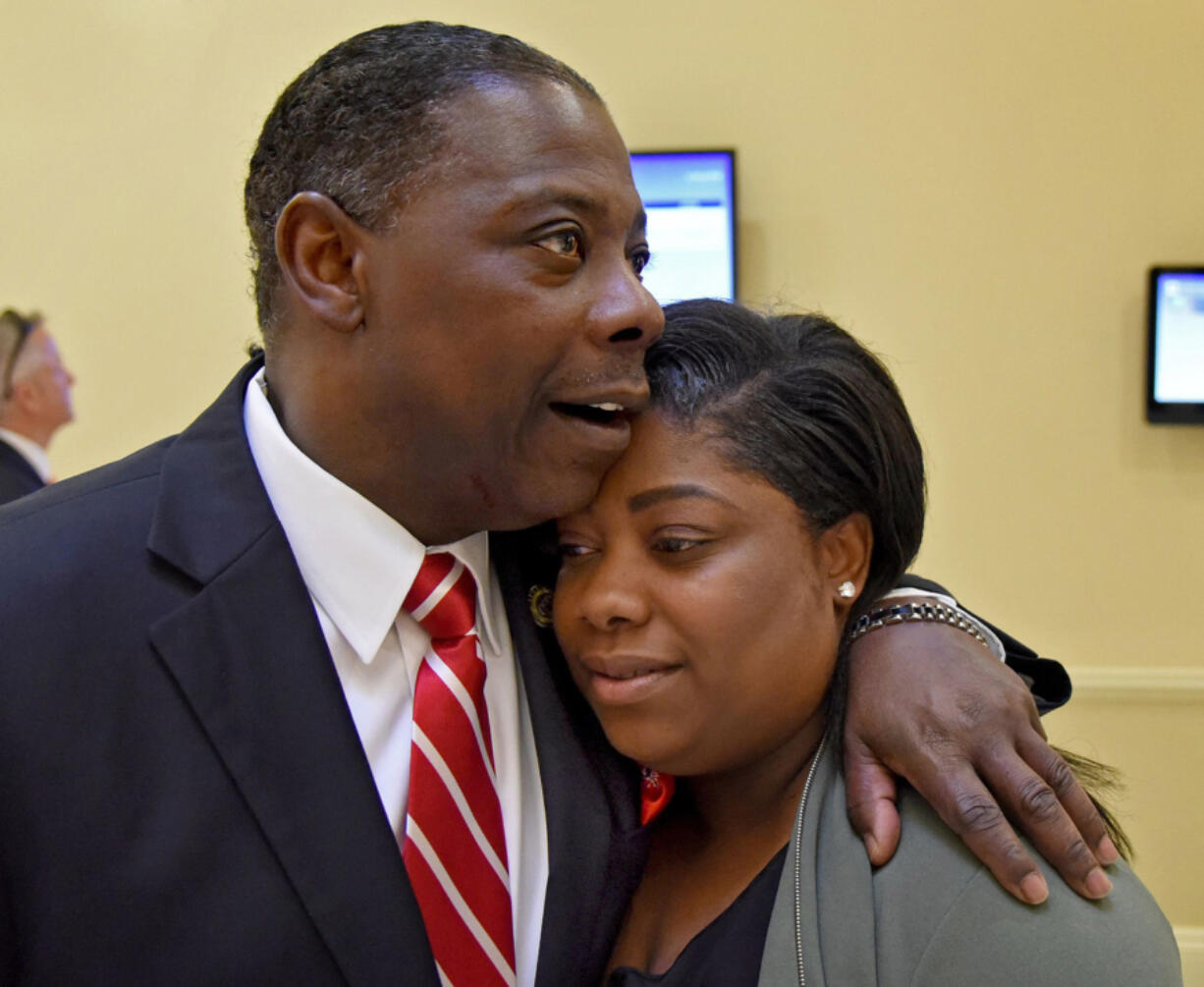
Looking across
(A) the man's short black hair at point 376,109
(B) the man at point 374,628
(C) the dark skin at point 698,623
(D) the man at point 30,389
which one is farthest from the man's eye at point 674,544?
(D) the man at point 30,389

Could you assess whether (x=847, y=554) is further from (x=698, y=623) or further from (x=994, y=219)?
(x=994, y=219)

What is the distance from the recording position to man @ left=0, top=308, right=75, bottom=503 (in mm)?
3627

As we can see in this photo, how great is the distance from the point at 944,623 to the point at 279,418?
31.8 inches

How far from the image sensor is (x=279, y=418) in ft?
4.55

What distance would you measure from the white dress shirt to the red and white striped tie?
0.10 feet

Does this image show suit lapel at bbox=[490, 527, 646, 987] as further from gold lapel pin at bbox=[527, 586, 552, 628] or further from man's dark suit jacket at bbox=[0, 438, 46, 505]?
man's dark suit jacket at bbox=[0, 438, 46, 505]

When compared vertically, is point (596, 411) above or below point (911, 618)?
above

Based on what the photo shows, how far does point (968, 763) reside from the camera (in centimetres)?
123

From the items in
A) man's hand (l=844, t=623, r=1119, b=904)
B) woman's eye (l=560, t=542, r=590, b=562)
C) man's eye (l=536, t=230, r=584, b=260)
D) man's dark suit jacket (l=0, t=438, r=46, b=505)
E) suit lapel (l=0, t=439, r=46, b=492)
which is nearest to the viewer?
man's hand (l=844, t=623, r=1119, b=904)

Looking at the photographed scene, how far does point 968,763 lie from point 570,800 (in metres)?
0.44

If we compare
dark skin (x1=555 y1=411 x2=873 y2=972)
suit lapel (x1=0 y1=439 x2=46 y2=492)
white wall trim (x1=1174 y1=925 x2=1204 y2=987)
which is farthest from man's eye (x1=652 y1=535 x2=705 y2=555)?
white wall trim (x1=1174 y1=925 x2=1204 y2=987)

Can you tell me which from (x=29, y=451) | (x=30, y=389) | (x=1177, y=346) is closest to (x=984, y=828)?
(x=1177, y=346)

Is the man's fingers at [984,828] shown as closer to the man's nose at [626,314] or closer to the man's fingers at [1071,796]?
the man's fingers at [1071,796]

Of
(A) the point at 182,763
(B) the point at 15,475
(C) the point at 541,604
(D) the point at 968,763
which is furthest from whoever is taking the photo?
(B) the point at 15,475
